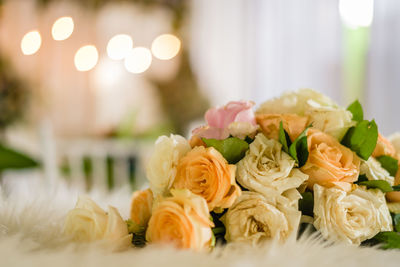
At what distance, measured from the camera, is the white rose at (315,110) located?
0.51 m

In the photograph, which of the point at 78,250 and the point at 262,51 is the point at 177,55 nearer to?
the point at 262,51

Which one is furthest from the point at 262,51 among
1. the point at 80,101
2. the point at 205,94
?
the point at 80,101

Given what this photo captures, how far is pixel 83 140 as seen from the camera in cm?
342

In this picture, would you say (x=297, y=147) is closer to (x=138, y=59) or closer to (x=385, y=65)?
(x=385, y=65)

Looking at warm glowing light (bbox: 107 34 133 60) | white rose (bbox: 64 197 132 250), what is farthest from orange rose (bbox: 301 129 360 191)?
warm glowing light (bbox: 107 34 133 60)

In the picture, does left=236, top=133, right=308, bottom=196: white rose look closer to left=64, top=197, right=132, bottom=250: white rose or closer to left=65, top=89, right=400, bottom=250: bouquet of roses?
left=65, top=89, right=400, bottom=250: bouquet of roses

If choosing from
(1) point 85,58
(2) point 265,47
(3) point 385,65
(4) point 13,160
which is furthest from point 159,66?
(4) point 13,160

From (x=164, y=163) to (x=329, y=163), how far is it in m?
0.19

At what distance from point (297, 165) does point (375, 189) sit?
12cm

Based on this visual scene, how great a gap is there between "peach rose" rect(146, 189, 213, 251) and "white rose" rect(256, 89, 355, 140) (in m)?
0.20

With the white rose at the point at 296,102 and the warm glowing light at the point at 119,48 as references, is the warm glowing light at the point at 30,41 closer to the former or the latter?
the warm glowing light at the point at 119,48

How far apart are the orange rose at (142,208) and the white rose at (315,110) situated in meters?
0.21

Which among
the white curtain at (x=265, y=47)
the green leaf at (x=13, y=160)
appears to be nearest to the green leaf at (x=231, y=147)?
the green leaf at (x=13, y=160)

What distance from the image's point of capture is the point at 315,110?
524mm
